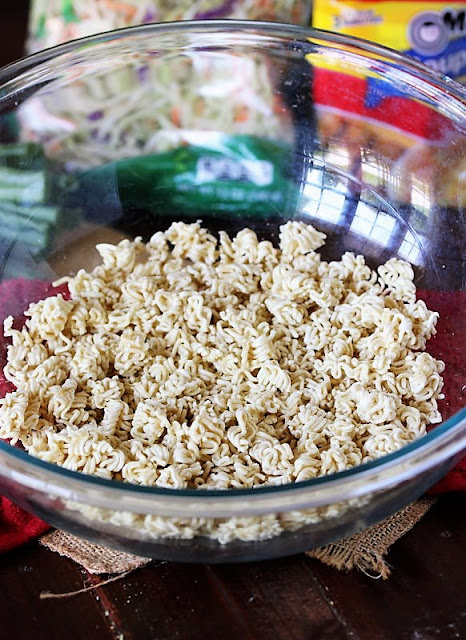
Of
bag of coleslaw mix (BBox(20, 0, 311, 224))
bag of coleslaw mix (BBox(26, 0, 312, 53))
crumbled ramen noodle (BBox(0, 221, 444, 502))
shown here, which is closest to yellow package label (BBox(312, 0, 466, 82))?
bag of coleslaw mix (BBox(26, 0, 312, 53))

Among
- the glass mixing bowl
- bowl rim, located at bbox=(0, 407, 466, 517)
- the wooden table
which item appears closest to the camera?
bowl rim, located at bbox=(0, 407, 466, 517)

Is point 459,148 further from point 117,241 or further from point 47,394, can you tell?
point 47,394

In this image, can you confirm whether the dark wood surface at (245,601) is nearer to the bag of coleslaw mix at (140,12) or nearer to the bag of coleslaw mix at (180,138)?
the bag of coleslaw mix at (180,138)

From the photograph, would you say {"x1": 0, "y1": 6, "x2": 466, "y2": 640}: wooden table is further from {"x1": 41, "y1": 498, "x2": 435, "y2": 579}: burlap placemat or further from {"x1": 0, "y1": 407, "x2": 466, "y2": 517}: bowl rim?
{"x1": 0, "y1": 407, "x2": 466, "y2": 517}: bowl rim

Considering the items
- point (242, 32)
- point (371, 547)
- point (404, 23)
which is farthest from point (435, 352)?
point (404, 23)

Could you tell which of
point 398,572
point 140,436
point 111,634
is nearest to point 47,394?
point 140,436

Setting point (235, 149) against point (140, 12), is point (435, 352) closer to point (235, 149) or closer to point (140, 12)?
point (235, 149)

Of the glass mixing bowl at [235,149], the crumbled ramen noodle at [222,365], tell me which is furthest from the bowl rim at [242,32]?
the crumbled ramen noodle at [222,365]
